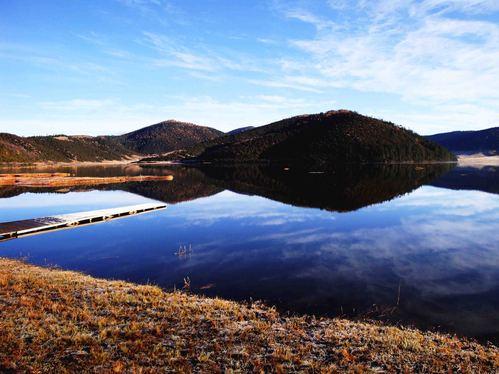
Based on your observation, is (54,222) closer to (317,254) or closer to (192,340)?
(317,254)

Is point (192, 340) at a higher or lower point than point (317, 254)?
higher

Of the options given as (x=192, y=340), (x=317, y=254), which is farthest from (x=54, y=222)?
(x=192, y=340)

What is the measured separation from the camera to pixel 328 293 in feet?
68.9

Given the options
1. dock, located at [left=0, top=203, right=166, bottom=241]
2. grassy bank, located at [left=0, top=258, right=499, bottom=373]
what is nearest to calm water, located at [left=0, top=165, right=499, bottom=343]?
dock, located at [left=0, top=203, right=166, bottom=241]

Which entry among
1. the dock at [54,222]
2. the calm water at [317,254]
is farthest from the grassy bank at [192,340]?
the dock at [54,222]

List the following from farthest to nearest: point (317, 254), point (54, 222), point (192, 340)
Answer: point (54, 222) → point (317, 254) → point (192, 340)

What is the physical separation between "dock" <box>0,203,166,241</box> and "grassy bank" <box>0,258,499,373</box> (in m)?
20.8

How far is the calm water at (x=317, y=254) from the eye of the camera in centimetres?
Result: 1969

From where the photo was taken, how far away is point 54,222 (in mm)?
40812

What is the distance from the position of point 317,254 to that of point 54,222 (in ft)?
92.1

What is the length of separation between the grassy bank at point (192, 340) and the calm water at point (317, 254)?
3.08 metres

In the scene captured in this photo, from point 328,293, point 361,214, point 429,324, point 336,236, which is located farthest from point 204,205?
point 429,324

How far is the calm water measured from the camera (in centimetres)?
1969

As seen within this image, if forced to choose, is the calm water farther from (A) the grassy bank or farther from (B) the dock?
(A) the grassy bank
